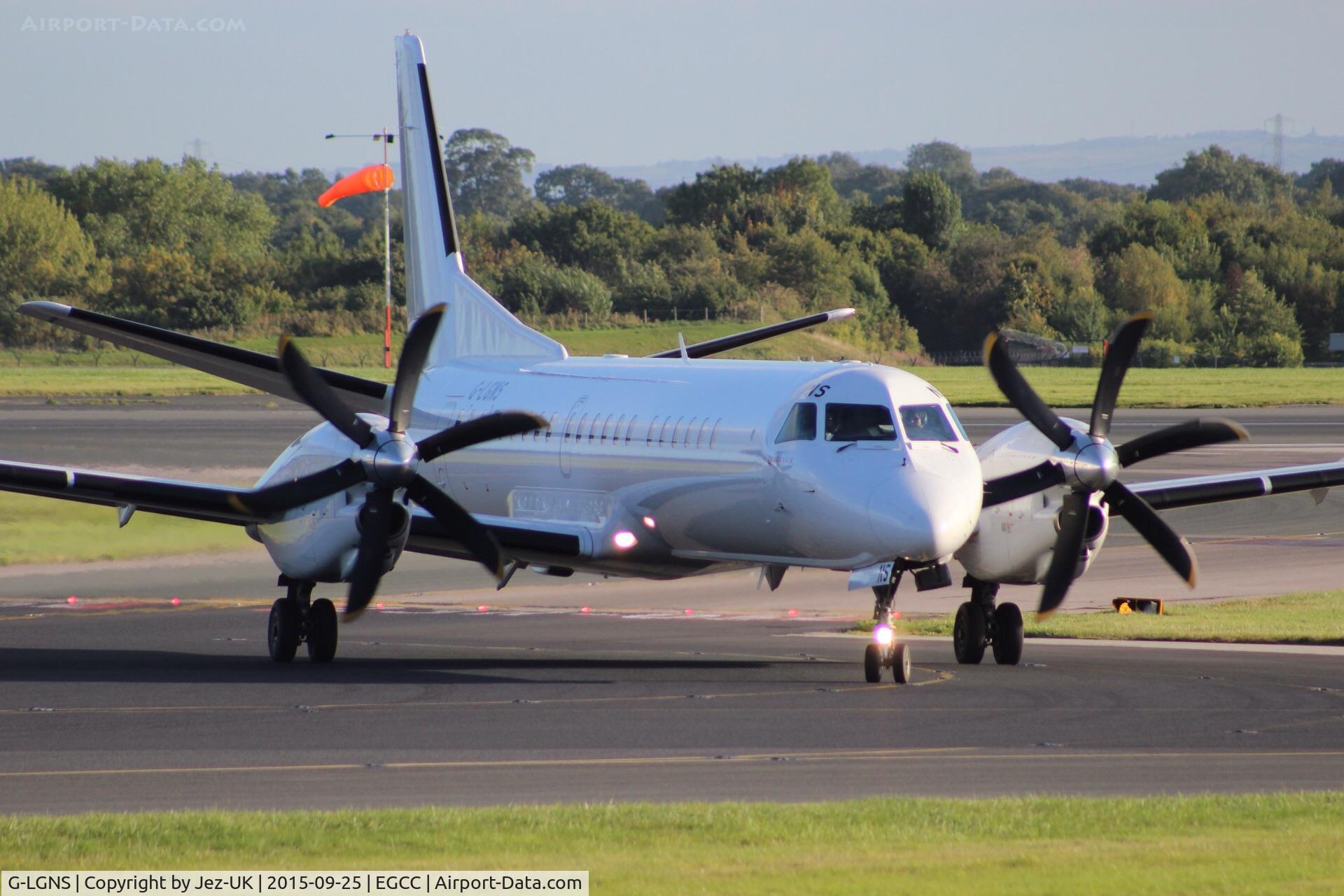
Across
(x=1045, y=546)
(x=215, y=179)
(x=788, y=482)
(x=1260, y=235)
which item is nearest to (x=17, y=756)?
(x=788, y=482)

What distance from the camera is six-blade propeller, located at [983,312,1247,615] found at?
798 inches

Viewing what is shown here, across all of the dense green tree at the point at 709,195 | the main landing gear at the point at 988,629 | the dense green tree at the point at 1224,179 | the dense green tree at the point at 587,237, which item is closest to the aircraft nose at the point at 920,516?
the main landing gear at the point at 988,629

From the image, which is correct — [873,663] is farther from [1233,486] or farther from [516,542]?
[1233,486]

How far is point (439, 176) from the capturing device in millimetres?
28547

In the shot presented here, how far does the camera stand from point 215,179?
13888 cm

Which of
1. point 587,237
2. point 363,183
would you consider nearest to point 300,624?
point 363,183

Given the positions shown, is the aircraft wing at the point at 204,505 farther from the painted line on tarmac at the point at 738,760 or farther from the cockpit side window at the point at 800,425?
the painted line on tarmac at the point at 738,760

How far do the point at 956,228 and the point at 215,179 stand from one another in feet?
184

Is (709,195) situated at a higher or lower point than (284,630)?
higher

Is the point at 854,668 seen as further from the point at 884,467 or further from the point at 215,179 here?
the point at 215,179

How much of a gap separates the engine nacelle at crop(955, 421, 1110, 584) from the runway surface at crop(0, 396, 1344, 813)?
3.77 ft

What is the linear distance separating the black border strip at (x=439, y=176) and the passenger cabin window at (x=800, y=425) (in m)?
9.71

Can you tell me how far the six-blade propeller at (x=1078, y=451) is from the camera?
20.3 metres

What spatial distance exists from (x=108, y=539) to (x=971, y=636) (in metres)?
18.7
